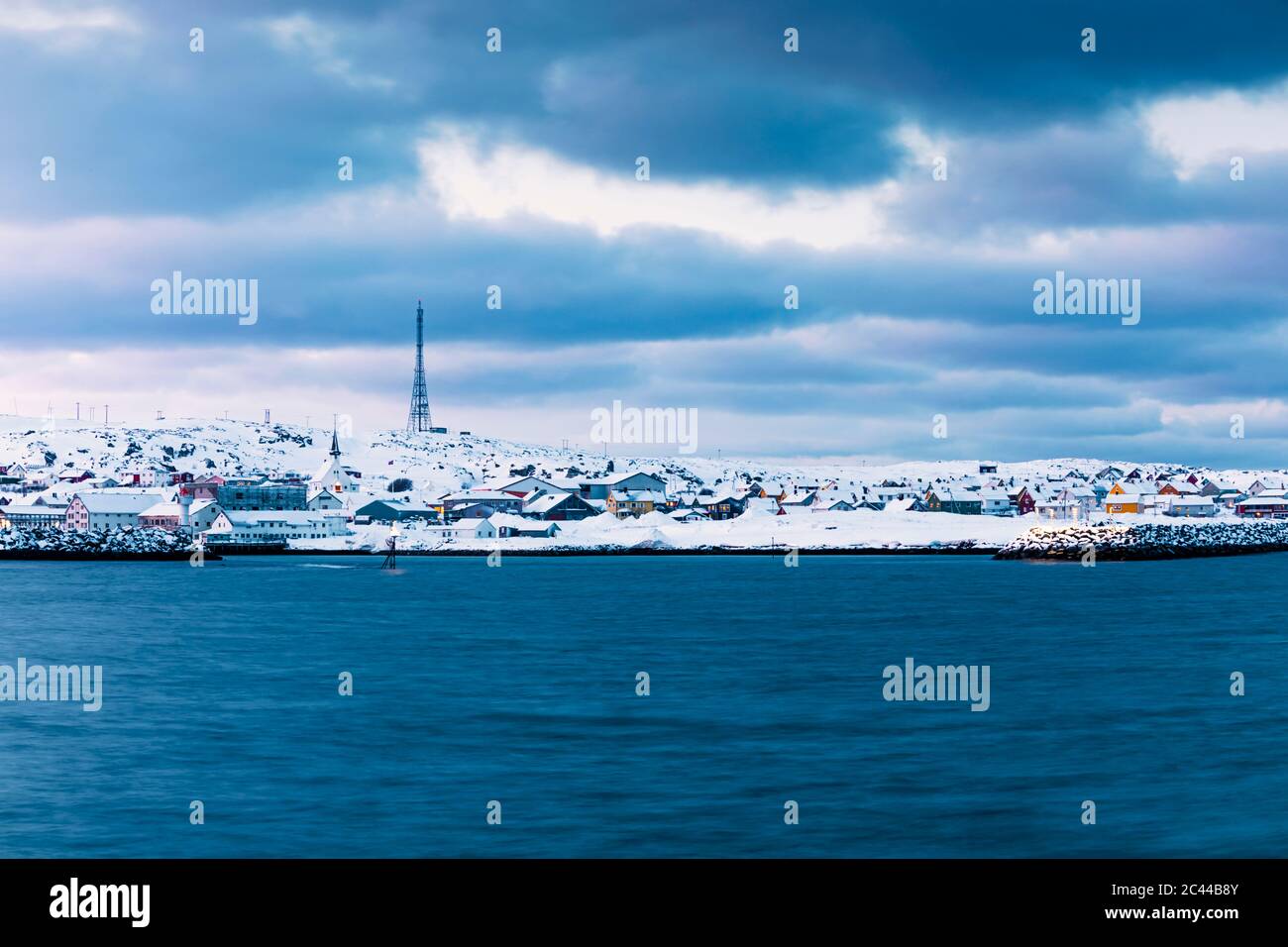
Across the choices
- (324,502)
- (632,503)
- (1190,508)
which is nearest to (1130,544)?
(1190,508)

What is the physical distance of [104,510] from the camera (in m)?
156

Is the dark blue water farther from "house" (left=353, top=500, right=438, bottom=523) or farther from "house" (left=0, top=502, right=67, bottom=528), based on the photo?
"house" (left=0, top=502, right=67, bottom=528)

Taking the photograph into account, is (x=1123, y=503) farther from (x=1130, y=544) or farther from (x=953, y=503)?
(x=1130, y=544)

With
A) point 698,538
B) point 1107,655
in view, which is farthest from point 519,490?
point 1107,655

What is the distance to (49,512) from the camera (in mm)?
162125

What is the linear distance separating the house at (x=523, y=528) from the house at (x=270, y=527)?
17.1 metres

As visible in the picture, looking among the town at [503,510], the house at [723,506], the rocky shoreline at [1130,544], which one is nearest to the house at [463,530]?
the town at [503,510]

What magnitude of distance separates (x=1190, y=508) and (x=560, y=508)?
82.0m

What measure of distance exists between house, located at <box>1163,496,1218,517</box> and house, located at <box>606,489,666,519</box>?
67204 mm

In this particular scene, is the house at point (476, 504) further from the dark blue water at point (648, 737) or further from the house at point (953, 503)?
the dark blue water at point (648, 737)

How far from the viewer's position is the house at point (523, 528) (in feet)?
511
